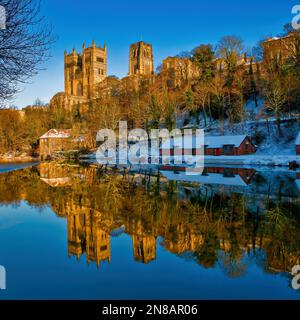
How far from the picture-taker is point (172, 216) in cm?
1243

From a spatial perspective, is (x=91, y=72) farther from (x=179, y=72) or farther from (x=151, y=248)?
(x=151, y=248)

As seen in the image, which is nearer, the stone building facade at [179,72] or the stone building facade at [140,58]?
the stone building facade at [179,72]

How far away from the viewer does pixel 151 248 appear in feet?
29.5

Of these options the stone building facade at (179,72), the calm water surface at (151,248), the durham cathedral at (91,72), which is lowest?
the calm water surface at (151,248)

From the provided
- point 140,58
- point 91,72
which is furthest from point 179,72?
point 91,72

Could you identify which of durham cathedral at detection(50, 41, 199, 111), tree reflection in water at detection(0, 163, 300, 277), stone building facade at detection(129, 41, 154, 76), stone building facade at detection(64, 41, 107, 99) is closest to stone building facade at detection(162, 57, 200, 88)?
durham cathedral at detection(50, 41, 199, 111)

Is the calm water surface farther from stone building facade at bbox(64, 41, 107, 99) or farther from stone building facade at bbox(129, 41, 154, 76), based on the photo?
stone building facade at bbox(64, 41, 107, 99)

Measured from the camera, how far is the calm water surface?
6.58 meters

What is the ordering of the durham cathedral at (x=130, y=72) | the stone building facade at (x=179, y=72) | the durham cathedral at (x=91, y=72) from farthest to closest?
the durham cathedral at (x=91, y=72) < the stone building facade at (x=179, y=72) < the durham cathedral at (x=130, y=72)

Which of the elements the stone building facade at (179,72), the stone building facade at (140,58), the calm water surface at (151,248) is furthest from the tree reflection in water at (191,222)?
the stone building facade at (140,58)

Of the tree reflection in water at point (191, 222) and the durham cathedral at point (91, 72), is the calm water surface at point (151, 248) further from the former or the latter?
the durham cathedral at point (91, 72)

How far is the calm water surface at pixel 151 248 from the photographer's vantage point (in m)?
6.58
